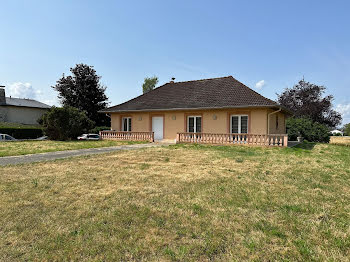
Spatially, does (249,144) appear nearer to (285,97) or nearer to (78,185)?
(78,185)

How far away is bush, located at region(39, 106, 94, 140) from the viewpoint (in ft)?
68.7

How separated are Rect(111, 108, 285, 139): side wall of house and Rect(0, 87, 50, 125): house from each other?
66.5 feet

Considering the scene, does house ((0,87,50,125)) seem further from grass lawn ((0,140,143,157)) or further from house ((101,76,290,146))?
grass lawn ((0,140,143,157))

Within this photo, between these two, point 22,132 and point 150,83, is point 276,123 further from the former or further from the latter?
point 150,83

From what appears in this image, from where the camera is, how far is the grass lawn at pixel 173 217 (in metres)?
2.60

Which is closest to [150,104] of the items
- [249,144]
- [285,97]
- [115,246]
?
[249,144]

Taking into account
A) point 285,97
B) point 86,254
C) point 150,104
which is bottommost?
point 86,254

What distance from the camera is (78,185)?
17.2ft

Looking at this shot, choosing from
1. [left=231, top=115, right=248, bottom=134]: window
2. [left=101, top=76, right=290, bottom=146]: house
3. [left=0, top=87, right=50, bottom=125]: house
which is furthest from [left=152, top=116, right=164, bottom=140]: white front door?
[left=0, top=87, right=50, bottom=125]: house

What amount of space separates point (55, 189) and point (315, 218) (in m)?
5.07

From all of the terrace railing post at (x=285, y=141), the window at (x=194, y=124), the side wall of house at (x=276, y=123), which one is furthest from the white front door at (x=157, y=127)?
the terrace railing post at (x=285, y=141)

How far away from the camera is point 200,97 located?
755 inches

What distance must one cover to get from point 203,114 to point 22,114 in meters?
30.2

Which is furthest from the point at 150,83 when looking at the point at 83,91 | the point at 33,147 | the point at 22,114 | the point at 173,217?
the point at 173,217
